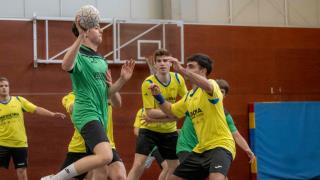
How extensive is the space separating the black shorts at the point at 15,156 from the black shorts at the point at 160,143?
2626 mm

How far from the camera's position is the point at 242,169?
1227 cm

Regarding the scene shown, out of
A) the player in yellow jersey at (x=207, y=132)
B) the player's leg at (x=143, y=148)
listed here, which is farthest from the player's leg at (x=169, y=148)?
the player in yellow jersey at (x=207, y=132)

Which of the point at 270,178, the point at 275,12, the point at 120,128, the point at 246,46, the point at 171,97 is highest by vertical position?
the point at 275,12

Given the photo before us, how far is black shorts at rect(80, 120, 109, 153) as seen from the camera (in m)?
5.19

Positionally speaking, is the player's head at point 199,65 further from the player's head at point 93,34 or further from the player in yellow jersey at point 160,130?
the player in yellow jersey at point 160,130

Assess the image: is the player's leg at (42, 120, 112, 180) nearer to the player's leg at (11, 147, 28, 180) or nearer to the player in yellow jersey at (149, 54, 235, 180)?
the player in yellow jersey at (149, 54, 235, 180)

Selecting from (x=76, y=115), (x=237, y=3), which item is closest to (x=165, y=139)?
(x=76, y=115)

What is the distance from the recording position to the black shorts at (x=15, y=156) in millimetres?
9484

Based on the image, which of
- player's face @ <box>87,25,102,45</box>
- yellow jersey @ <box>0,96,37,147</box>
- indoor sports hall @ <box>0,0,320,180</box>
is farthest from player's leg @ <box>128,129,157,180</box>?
indoor sports hall @ <box>0,0,320,180</box>

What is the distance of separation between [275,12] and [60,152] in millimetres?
5854

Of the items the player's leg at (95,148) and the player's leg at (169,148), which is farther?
the player's leg at (169,148)

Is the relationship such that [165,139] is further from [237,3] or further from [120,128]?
[237,3]

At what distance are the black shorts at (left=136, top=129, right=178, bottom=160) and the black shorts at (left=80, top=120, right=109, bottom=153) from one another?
255 centimetres

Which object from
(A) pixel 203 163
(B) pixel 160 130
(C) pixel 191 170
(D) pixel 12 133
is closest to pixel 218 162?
(A) pixel 203 163
